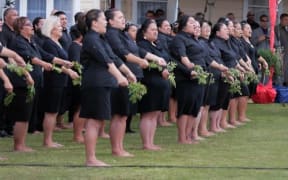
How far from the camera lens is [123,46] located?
1062cm

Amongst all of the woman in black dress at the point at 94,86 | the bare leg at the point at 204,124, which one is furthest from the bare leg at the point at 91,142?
the bare leg at the point at 204,124

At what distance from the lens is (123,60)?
1056cm

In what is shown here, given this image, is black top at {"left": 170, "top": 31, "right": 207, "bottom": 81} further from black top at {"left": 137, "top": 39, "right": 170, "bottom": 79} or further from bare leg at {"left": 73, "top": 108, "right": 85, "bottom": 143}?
bare leg at {"left": 73, "top": 108, "right": 85, "bottom": 143}

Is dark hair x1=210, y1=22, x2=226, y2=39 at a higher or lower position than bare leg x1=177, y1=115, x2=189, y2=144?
A: higher

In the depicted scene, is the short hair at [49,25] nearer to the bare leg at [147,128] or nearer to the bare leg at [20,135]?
the bare leg at [20,135]

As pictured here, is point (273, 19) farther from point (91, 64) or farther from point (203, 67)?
point (91, 64)

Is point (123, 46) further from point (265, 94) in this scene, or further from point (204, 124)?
point (265, 94)

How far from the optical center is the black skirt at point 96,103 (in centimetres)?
972

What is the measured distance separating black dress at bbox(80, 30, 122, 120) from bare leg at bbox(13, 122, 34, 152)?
145 centimetres

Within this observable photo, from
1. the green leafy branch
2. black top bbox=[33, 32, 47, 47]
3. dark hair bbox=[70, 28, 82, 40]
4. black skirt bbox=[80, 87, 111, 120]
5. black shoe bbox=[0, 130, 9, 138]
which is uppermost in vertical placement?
dark hair bbox=[70, 28, 82, 40]

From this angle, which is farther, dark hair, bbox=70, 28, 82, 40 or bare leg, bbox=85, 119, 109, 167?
dark hair, bbox=70, 28, 82, 40

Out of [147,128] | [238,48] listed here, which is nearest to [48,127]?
[147,128]

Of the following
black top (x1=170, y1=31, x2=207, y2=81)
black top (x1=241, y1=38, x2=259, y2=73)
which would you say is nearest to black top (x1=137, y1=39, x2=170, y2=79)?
black top (x1=170, y1=31, x2=207, y2=81)

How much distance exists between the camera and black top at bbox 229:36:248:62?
1452cm
